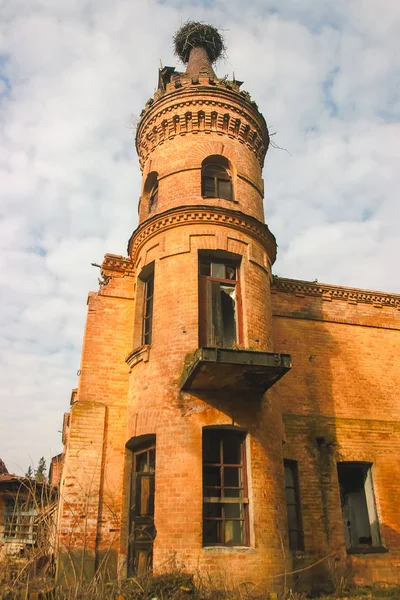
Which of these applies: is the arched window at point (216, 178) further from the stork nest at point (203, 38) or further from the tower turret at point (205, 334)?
the stork nest at point (203, 38)

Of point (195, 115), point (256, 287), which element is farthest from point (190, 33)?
point (256, 287)

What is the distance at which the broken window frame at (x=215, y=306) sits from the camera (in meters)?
10.9

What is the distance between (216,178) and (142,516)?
8.62 metres

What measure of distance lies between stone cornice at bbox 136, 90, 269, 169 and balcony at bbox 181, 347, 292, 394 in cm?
723

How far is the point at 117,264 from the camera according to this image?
13578 mm

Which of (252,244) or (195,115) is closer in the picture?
(252,244)

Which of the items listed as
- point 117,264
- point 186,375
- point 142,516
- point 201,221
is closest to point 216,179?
point 201,221

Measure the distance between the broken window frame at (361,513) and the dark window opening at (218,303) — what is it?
15.9ft

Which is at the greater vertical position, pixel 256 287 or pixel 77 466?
pixel 256 287

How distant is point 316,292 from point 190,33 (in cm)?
1133

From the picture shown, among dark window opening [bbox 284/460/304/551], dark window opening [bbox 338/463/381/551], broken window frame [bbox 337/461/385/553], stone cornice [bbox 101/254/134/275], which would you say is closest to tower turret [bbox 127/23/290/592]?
stone cornice [bbox 101/254/134/275]

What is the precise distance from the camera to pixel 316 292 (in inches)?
587

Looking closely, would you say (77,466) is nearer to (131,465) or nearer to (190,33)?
(131,465)

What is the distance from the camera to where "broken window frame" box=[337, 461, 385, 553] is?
1216cm
